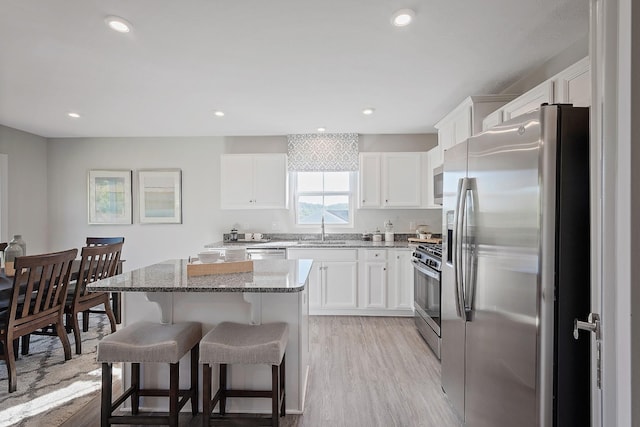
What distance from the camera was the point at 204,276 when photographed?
2057mm

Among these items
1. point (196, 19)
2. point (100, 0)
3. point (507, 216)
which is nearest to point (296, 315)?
point (507, 216)

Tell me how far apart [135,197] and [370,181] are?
137 inches

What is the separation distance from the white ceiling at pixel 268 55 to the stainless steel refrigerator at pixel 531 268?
0.93 metres

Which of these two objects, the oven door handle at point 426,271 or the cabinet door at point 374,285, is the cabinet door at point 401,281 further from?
the oven door handle at point 426,271

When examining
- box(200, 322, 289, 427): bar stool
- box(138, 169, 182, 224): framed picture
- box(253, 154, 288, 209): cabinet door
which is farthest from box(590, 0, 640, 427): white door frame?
box(138, 169, 182, 224): framed picture

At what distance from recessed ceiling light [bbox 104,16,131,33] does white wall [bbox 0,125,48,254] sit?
3.56 m

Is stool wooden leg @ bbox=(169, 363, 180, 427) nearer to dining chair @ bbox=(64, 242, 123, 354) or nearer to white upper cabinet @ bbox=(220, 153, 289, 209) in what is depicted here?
dining chair @ bbox=(64, 242, 123, 354)

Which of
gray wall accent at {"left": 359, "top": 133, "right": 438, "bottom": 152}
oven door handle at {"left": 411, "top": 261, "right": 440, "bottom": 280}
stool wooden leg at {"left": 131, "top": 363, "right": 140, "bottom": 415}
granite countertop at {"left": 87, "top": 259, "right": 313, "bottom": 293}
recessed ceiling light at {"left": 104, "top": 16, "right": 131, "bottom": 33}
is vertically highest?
recessed ceiling light at {"left": 104, "top": 16, "right": 131, "bottom": 33}

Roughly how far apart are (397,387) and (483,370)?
95 cm

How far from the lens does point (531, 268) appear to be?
50.6 inches

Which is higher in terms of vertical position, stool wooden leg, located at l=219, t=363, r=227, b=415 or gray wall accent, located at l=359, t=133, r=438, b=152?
gray wall accent, located at l=359, t=133, r=438, b=152

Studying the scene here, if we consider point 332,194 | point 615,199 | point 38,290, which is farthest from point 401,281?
point 38,290

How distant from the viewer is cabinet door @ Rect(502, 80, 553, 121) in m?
2.03

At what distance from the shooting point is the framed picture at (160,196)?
187 inches
